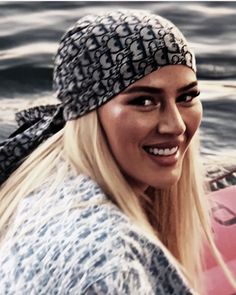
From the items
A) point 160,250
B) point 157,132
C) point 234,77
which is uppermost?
point 157,132

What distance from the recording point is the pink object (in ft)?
6.18

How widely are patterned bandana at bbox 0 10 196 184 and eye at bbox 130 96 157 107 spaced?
0.08 feet

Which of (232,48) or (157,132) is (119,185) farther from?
(232,48)

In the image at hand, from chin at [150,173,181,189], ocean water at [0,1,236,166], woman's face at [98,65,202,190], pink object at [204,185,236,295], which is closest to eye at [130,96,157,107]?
woman's face at [98,65,202,190]

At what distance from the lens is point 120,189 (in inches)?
50.1

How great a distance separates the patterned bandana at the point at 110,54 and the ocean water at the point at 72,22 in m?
1.80

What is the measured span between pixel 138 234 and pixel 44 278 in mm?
140

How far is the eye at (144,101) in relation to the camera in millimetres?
1254

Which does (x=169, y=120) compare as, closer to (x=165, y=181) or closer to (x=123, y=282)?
(x=165, y=181)

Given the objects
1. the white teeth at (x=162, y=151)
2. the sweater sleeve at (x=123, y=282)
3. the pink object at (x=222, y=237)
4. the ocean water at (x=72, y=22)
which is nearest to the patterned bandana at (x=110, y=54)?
the white teeth at (x=162, y=151)

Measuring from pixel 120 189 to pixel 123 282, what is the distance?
0.20m

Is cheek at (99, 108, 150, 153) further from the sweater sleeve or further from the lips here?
the sweater sleeve

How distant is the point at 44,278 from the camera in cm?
115

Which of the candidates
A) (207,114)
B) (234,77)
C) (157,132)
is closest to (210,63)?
(234,77)
